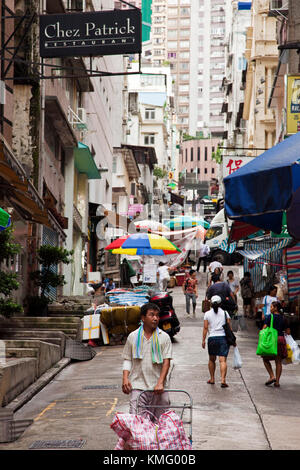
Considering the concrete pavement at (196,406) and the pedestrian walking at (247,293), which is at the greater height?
the pedestrian walking at (247,293)

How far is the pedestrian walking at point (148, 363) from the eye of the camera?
809 centimetres

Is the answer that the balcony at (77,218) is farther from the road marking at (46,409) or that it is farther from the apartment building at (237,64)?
the apartment building at (237,64)

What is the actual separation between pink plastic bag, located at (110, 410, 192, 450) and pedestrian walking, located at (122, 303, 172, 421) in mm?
1278

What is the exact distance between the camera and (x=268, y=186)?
6898 mm

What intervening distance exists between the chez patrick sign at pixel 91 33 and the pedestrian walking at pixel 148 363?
759cm

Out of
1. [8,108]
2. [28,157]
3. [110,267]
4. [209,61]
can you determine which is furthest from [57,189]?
[209,61]

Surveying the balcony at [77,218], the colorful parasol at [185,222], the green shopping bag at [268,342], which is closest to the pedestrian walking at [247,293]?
the balcony at [77,218]

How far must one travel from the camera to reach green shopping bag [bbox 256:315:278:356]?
45.6ft

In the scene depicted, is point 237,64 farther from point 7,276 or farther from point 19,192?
point 7,276

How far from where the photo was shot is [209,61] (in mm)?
193625

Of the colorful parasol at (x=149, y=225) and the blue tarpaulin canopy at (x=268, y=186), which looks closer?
the blue tarpaulin canopy at (x=268, y=186)

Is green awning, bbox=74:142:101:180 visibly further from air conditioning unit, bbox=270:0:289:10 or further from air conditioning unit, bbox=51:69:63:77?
air conditioning unit, bbox=270:0:289:10
